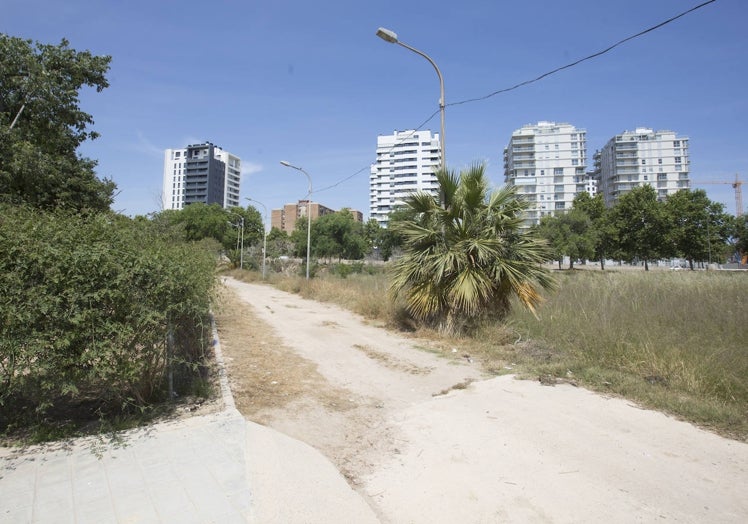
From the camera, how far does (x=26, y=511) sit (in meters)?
2.82

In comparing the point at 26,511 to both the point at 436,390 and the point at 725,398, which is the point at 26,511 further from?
the point at 725,398

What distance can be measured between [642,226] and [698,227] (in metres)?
5.10

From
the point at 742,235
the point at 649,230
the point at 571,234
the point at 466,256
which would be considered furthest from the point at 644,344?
the point at 742,235

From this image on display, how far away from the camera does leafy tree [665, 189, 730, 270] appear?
45.3 m

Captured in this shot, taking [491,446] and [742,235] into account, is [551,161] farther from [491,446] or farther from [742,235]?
[491,446]

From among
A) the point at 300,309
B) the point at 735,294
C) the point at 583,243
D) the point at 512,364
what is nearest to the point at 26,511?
the point at 512,364

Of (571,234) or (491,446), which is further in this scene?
(571,234)

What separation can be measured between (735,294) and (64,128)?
2086 centimetres

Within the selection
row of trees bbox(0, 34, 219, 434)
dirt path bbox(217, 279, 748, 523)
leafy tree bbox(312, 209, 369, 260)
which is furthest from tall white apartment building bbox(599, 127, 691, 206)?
row of trees bbox(0, 34, 219, 434)

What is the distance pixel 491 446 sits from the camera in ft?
13.2

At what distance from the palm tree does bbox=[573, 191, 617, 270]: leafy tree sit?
45.7 metres

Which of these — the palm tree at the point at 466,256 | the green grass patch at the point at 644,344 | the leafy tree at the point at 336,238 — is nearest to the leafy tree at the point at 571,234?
the leafy tree at the point at 336,238

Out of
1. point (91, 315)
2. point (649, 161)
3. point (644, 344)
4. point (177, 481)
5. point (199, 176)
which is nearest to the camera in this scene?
point (177, 481)

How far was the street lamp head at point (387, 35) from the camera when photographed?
35.1 feet
